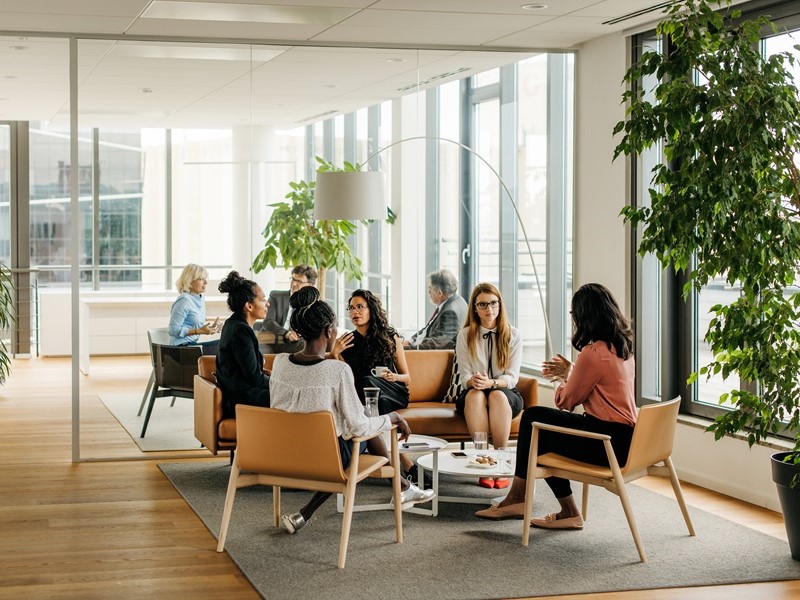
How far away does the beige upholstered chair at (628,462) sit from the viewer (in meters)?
4.84

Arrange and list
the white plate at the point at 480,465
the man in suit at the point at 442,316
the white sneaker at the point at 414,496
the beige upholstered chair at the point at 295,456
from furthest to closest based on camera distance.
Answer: the man in suit at the point at 442,316, the white sneaker at the point at 414,496, the white plate at the point at 480,465, the beige upholstered chair at the point at 295,456

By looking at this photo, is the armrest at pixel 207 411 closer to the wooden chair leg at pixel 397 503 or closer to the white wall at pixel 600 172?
the wooden chair leg at pixel 397 503

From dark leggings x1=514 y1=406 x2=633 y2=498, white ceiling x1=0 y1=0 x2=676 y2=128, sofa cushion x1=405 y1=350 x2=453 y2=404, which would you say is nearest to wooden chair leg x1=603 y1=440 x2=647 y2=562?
dark leggings x1=514 y1=406 x2=633 y2=498

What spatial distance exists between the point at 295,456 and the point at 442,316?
2869 millimetres

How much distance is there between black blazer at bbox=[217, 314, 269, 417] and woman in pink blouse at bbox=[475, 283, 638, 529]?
5.33 ft

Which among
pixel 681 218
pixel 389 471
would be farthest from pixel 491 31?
pixel 389 471

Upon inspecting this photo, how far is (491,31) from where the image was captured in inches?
275

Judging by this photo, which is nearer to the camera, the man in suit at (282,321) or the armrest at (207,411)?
the armrest at (207,411)

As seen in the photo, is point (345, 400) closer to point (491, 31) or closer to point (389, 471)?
point (389, 471)

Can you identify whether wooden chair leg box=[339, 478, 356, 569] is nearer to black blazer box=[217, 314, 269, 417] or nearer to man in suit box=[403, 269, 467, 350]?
black blazer box=[217, 314, 269, 417]

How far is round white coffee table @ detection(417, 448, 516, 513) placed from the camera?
210 inches

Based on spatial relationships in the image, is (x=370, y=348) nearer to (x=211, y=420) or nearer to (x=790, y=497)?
(x=211, y=420)

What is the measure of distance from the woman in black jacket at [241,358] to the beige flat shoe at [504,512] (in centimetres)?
142

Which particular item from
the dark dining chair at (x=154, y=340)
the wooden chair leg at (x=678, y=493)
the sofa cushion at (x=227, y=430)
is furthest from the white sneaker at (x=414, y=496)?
the dark dining chair at (x=154, y=340)
